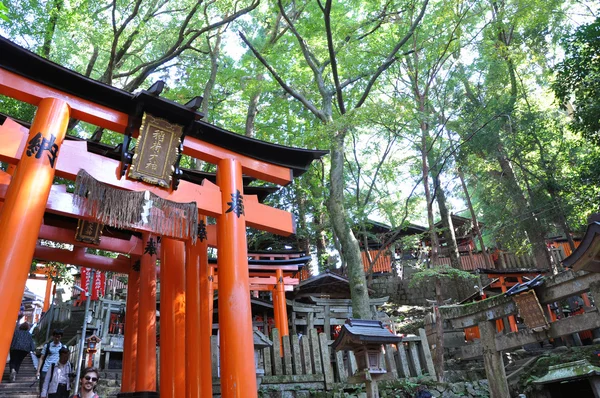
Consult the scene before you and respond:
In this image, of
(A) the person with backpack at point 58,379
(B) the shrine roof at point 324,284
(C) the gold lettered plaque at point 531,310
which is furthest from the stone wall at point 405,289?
(A) the person with backpack at point 58,379

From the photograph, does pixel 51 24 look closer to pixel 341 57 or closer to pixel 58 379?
pixel 341 57

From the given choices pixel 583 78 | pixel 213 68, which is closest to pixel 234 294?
pixel 583 78

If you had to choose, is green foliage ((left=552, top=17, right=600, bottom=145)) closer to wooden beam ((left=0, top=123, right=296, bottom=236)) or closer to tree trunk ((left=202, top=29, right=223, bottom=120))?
wooden beam ((left=0, top=123, right=296, bottom=236))

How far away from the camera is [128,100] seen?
6543 mm

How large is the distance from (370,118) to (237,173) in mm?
5814

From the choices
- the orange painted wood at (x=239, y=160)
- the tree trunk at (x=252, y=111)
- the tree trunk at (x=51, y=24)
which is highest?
the tree trunk at (x=252, y=111)

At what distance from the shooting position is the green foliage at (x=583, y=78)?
1121cm

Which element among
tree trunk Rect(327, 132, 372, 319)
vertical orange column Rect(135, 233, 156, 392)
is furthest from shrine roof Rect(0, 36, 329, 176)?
vertical orange column Rect(135, 233, 156, 392)

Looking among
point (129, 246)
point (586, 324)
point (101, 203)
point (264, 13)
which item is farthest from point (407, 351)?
point (264, 13)

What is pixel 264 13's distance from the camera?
741 inches

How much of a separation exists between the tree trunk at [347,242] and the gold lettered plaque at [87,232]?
5.55 meters

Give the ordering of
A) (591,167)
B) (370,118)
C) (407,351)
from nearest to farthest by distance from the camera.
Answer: (407,351)
(370,118)
(591,167)

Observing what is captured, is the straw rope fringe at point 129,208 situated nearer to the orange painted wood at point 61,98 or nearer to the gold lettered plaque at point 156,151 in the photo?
the gold lettered plaque at point 156,151

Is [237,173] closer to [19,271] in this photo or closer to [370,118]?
[19,271]
